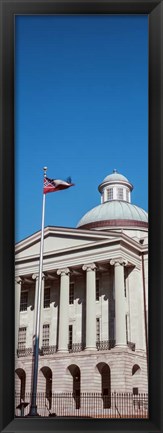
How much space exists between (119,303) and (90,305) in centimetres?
84

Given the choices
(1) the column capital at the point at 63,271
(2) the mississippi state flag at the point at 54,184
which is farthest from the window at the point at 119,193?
(2) the mississippi state flag at the point at 54,184

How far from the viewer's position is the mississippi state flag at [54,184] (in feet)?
19.8

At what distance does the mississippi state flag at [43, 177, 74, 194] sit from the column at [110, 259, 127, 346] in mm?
6851

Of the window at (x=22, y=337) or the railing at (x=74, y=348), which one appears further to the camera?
the window at (x=22, y=337)

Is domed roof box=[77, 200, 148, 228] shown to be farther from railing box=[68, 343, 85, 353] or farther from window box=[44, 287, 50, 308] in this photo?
railing box=[68, 343, 85, 353]

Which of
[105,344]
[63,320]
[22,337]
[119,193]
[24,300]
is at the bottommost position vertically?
[105,344]

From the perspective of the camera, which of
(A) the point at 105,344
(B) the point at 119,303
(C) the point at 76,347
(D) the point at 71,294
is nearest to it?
(B) the point at 119,303

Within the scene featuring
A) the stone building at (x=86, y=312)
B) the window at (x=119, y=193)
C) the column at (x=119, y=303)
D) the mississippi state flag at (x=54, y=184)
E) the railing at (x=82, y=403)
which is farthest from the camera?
the window at (x=119, y=193)

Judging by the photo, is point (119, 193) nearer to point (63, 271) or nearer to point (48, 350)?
point (63, 271)

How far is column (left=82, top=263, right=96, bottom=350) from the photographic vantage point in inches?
515

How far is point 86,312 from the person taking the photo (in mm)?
13461

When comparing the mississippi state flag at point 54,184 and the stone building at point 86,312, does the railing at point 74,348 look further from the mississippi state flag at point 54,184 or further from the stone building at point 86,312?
the mississippi state flag at point 54,184

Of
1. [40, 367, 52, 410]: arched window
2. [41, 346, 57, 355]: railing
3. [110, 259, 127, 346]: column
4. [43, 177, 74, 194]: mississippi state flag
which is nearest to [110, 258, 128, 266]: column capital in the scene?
[110, 259, 127, 346]: column
